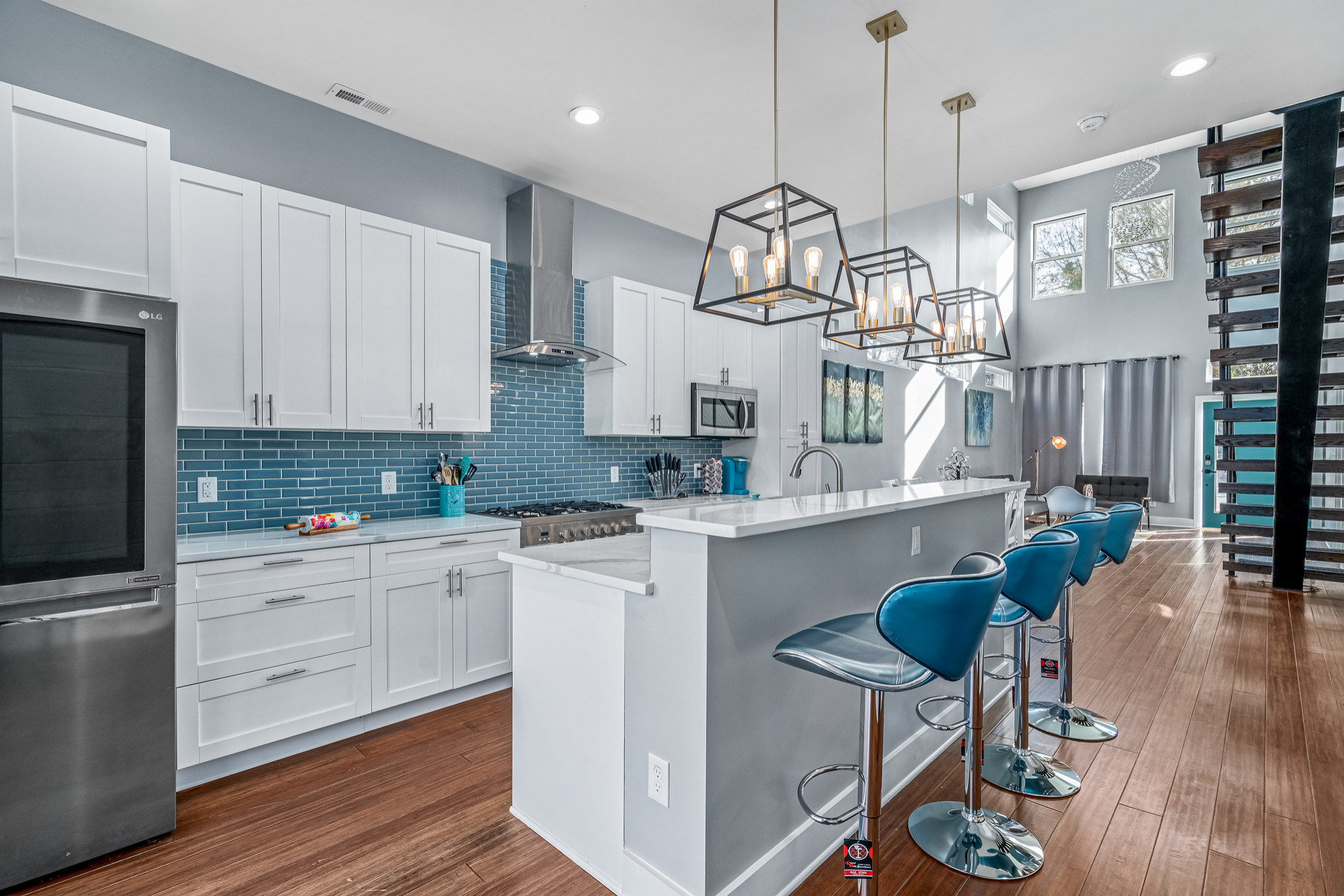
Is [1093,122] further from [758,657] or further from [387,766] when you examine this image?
[387,766]

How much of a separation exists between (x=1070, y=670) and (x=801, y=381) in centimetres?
306

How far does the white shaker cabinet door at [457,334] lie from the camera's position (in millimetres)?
3314

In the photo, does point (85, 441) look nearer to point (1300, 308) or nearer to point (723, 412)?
point (723, 412)

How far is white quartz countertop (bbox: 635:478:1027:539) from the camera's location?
5.24ft

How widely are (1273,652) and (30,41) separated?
693 centimetres

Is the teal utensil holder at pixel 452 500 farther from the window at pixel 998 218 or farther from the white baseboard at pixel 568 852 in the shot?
the window at pixel 998 218

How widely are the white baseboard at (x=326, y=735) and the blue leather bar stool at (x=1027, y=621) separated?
2.10 metres

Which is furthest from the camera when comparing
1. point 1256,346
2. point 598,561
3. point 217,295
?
point 1256,346

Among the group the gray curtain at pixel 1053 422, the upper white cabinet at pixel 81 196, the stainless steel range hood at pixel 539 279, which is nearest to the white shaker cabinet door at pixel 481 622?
the stainless steel range hood at pixel 539 279

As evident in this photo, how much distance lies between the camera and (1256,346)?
5.21m

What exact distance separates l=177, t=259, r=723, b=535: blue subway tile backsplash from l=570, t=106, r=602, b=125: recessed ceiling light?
1020mm

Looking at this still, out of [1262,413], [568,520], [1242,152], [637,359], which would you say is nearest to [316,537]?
[568,520]

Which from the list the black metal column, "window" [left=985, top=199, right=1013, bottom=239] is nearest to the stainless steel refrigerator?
the black metal column

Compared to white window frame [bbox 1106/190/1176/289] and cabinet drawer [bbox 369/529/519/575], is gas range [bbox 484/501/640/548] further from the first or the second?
white window frame [bbox 1106/190/1176/289]
